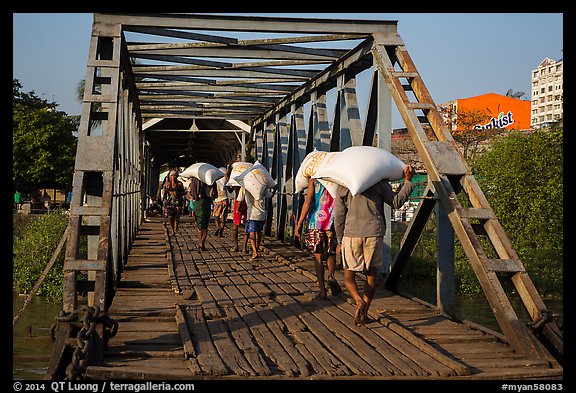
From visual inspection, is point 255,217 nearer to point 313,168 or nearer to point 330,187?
point 313,168

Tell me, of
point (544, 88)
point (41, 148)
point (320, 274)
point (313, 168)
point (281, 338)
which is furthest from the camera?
point (544, 88)

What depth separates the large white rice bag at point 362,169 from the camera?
22.3 ft

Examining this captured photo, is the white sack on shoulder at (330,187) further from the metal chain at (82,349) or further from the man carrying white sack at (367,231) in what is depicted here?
the metal chain at (82,349)

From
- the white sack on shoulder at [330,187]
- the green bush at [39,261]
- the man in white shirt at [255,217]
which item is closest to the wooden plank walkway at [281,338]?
the white sack on shoulder at [330,187]

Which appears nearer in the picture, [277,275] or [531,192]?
[277,275]

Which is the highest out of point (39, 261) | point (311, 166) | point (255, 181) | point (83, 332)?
point (311, 166)

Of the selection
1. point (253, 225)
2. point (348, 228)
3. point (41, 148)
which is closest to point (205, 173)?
point (253, 225)

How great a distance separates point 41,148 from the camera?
48.5 m

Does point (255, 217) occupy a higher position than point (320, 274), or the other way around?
point (255, 217)

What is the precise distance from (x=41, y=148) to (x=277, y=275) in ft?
136
